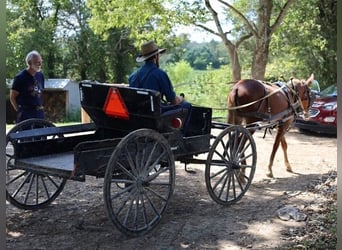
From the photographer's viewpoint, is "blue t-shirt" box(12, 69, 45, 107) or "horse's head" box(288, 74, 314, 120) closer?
"blue t-shirt" box(12, 69, 45, 107)

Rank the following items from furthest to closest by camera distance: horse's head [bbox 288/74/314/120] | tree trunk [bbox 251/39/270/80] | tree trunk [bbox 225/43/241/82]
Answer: tree trunk [bbox 225/43/241/82] < tree trunk [bbox 251/39/270/80] < horse's head [bbox 288/74/314/120]

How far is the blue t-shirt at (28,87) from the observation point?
5.99 meters

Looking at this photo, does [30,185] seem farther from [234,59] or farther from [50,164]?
[234,59]

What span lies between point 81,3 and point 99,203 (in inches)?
1033

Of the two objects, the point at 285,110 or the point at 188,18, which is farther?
the point at 188,18

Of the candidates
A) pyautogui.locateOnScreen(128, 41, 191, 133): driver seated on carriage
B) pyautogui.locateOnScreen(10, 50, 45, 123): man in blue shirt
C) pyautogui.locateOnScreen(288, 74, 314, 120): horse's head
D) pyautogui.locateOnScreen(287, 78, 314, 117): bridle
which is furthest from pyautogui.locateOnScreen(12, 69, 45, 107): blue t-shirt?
pyautogui.locateOnScreen(288, 74, 314, 120): horse's head

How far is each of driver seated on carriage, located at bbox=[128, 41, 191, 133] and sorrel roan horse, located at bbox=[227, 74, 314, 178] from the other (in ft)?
6.09

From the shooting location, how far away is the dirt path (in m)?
4.32

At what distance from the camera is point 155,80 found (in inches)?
195

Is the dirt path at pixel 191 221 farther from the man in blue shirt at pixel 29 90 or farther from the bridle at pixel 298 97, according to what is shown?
the bridle at pixel 298 97

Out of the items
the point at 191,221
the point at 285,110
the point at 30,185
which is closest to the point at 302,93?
the point at 285,110

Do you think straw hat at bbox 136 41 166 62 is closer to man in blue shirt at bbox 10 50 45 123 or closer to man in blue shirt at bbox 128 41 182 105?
man in blue shirt at bbox 128 41 182 105

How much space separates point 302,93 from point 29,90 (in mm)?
4624

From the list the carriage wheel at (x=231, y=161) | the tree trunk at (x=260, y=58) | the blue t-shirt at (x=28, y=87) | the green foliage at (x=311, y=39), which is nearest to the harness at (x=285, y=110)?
the carriage wheel at (x=231, y=161)
